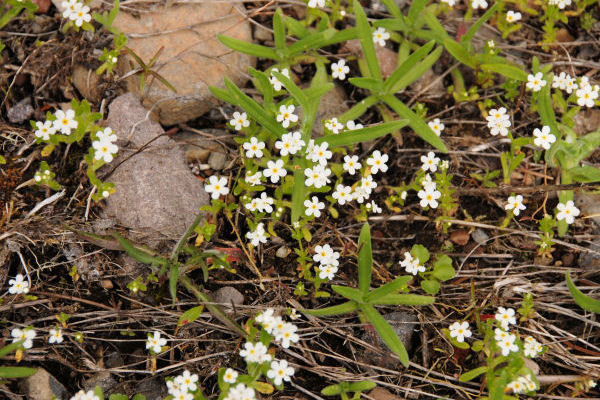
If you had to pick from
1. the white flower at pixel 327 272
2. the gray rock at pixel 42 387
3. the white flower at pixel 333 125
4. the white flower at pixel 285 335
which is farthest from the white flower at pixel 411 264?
the gray rock at pixel 42 387

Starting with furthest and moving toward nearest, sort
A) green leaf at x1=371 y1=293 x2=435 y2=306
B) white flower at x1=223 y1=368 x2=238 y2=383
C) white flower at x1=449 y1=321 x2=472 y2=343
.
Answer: white flower at x1=449 y1=321 x2=472 y2=343 → green leaf at x1=371 y1=293 x2=435 y2=306 → white flower at x1=223 y1=368 x2=238 y2=383

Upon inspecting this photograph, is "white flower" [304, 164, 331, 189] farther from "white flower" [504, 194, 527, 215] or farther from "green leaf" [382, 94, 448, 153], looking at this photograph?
"white flower" [504, 194, 527, 215]

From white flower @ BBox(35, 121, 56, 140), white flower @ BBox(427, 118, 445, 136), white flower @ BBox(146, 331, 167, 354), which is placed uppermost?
white flower @ BBox(35, 121, 56, 140)

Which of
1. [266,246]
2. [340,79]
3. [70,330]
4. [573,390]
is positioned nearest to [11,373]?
[70,330]

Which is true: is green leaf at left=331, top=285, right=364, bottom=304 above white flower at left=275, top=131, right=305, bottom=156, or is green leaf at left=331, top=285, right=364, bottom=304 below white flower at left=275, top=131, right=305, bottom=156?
below

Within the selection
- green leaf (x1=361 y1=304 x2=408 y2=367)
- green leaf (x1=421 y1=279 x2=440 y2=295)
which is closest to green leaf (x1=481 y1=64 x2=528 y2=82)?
green leaf (x1=421 y1=279 x2=440 y2=295)

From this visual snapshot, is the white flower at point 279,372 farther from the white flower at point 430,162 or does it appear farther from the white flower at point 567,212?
the white flower at point 567,212
